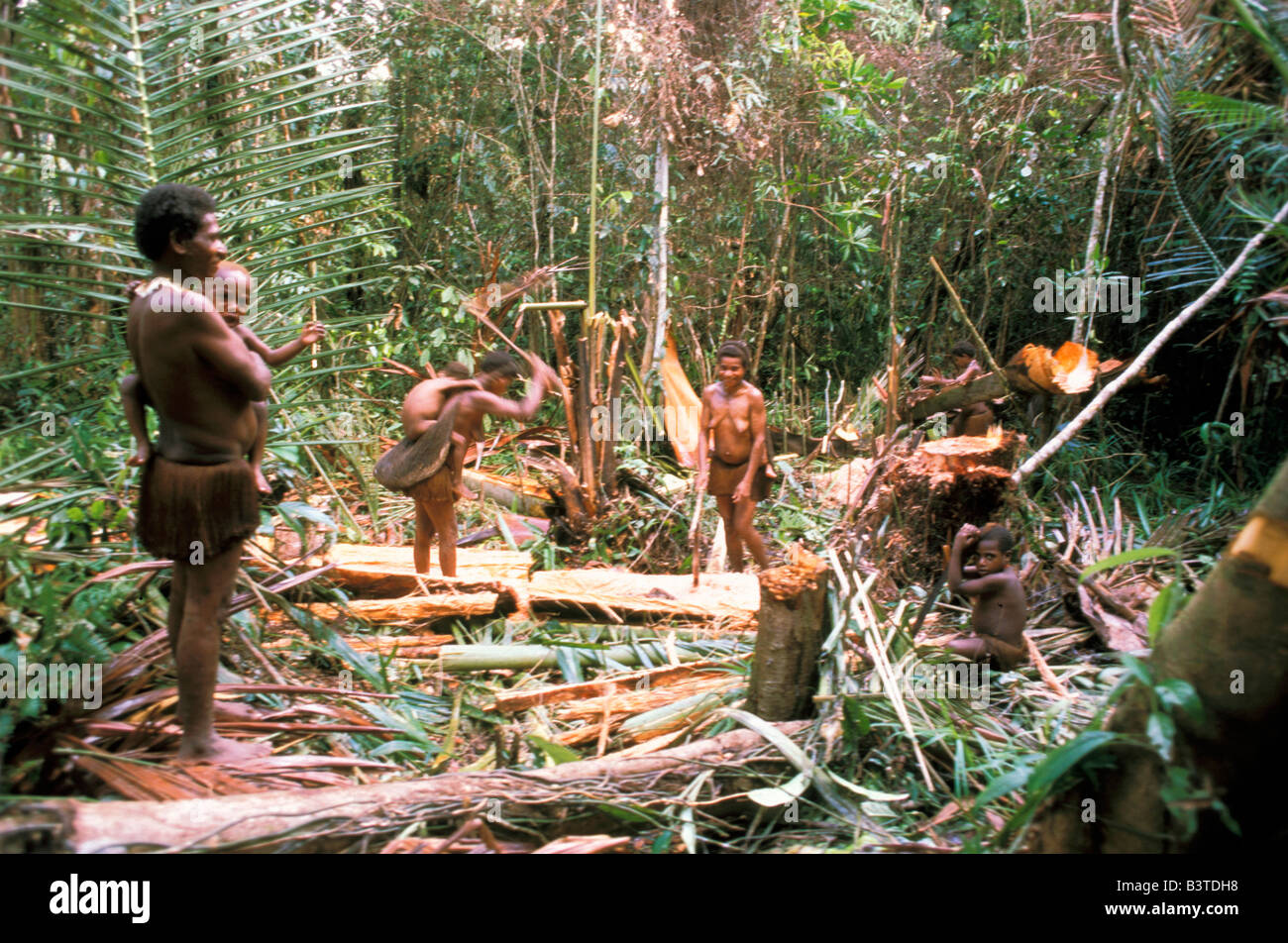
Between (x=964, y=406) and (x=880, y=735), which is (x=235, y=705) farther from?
(x=964, y=406)

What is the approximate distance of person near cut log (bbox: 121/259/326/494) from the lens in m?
2.76

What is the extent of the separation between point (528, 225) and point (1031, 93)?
17.7 ft

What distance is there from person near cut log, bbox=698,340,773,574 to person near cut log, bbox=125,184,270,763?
3.46 m

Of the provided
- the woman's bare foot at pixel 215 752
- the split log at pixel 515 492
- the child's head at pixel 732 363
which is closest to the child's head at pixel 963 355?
the child's head at pixel 732 363

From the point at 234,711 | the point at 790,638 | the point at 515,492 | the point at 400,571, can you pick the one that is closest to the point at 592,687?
the point at 790,638

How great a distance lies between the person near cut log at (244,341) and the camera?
9.05 ft

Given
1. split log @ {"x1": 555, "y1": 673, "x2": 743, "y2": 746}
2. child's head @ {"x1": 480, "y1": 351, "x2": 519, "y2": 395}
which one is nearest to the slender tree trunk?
child's head @ {"x1": 480, "y1": 351, "x2": 519, "y2": 395}

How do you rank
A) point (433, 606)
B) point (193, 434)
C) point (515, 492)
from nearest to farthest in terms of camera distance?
point (193, 434)
point (433, 606)
point (515, 492)

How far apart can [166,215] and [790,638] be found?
227cm

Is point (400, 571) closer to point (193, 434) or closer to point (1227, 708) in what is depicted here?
point (193, 434)

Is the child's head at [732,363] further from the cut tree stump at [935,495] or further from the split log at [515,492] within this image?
the split log at [515,492]

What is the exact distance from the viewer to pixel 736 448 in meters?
5.73

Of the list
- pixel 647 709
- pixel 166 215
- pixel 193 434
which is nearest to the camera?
pixel 166 215

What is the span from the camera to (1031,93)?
29.1 ft
